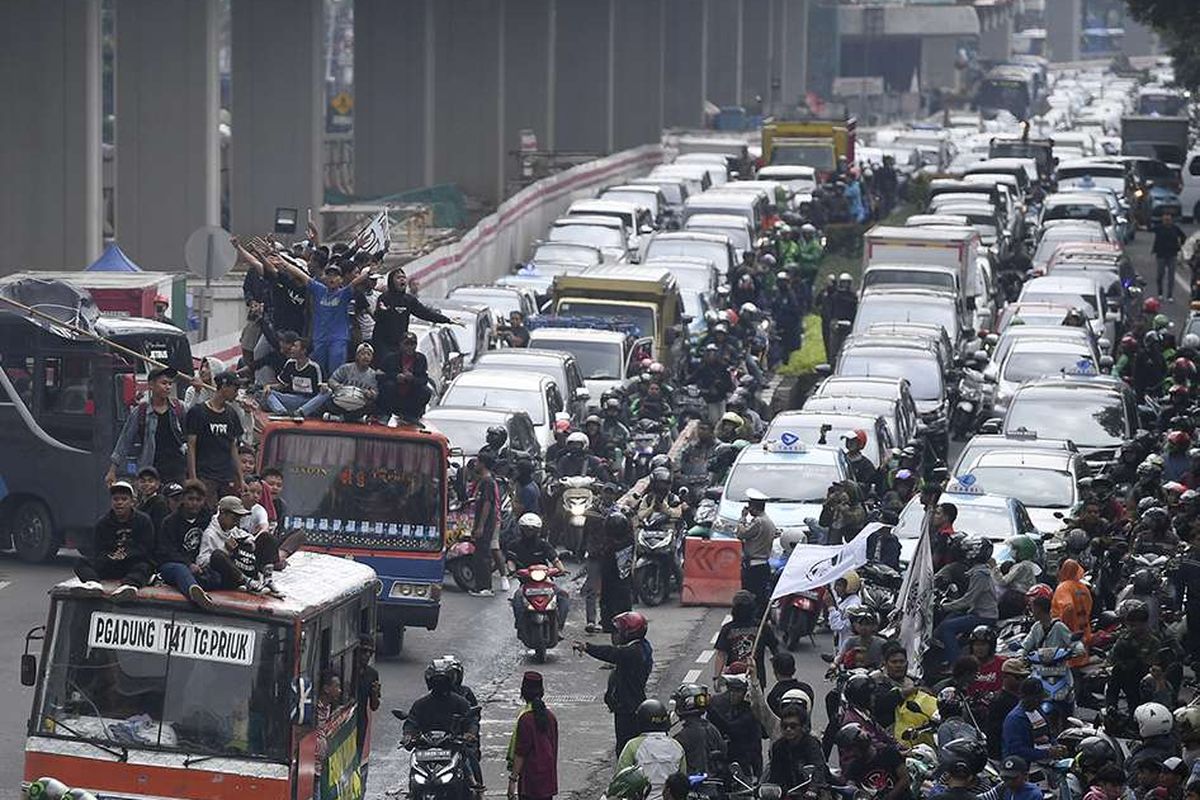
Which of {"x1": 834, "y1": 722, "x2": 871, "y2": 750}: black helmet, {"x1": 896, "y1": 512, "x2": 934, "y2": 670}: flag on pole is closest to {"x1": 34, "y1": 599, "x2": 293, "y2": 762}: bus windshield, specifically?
{"x1": 834, "y1": 722, "x2": 871, "y2": 750}: black helmet

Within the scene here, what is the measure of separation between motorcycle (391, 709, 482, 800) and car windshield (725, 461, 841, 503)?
427 inches

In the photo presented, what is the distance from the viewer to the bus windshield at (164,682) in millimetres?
13852

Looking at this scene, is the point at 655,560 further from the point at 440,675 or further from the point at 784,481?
the point at 440,675

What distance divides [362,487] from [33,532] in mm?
4924

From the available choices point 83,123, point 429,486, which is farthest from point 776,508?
point 83,123

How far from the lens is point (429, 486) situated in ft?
72.0

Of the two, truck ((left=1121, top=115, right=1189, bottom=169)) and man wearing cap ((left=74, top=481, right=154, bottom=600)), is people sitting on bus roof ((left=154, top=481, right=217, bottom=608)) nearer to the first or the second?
man wearing cap ((left=74, top=481, right=154, bottom=600))

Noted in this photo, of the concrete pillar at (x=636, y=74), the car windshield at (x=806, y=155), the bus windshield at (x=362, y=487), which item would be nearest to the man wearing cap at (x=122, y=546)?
the bus windshield at (x=362, y=487)

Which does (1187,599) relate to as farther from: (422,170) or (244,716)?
(422,170)

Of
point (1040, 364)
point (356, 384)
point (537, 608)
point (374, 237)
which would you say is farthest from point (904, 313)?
point (356, 384)

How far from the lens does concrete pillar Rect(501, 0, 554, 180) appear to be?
76250 millimetres

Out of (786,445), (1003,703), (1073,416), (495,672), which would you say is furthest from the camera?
(1073,416)

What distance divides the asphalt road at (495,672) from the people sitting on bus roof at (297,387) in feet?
6.86

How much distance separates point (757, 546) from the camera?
24688 mm
